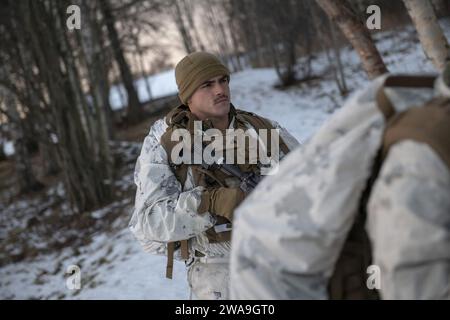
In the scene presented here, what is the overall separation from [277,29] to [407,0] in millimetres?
12974

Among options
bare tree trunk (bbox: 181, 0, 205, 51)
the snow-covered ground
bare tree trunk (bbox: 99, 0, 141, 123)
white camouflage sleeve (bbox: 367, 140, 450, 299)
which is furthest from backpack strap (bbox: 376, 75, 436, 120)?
bare tree trunk (bbox: 181, 0, 205, 51)

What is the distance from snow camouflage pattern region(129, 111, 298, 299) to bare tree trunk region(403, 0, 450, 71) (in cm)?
214

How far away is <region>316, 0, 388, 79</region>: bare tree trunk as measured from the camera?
3451 millimetres

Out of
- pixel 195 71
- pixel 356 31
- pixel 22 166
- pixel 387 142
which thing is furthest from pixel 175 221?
pixel 22 166

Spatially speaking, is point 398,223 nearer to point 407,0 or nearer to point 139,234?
point 139,234

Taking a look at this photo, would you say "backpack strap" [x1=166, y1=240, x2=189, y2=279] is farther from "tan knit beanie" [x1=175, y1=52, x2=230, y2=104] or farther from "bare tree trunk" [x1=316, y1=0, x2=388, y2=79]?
"bare tree trunk" [x1=316, y1=0, x2=388, y2=79]

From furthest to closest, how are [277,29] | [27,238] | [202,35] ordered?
[202,35]
[277,29]
[27,238]

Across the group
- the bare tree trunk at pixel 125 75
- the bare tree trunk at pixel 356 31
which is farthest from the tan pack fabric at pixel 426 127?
the bare tree trunk at pixel 125 75

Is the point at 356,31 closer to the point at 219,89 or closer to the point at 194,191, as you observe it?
the point at 219,89

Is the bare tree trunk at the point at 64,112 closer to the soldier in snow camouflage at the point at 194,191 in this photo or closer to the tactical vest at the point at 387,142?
the soldier in snow camouflage at the point at 194,191

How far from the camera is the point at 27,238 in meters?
8.48

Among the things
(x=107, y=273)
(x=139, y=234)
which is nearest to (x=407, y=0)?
(x=139, y=234)

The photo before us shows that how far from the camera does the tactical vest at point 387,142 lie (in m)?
1.06

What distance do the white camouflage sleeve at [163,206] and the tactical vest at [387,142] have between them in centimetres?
85
